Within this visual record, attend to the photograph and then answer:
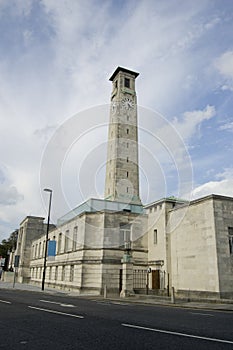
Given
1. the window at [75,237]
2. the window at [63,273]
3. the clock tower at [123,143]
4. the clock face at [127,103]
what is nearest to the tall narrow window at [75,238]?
the window at [75,237]

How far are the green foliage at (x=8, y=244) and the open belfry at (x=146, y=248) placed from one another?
47862 mm

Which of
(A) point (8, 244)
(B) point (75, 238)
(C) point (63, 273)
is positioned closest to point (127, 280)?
(B) point (75, 238)

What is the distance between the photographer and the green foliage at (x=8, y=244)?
8288 cm

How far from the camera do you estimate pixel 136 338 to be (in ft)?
21.6

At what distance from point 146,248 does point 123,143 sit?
23.0 meters

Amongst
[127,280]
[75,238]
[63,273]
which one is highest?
[75,238]

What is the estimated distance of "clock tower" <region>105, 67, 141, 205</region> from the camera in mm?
46938

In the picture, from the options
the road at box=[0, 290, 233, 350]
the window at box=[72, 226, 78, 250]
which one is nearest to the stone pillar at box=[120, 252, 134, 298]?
the window at box=[72, 226, 78, 250]

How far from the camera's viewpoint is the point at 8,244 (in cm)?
8638

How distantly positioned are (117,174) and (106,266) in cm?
2092

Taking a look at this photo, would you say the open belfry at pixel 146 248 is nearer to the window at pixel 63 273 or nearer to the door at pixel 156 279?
the door at pixel 156 279

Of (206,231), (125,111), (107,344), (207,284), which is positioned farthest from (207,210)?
(125,111)

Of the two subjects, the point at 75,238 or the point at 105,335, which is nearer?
the point at 105,335

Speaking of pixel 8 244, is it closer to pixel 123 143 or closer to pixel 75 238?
pixel 123 143
